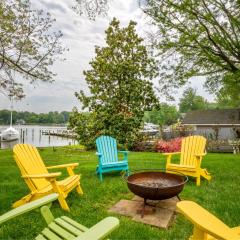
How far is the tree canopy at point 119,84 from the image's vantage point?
18203mm

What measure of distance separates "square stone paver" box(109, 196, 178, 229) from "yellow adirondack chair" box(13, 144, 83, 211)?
2.80 ft

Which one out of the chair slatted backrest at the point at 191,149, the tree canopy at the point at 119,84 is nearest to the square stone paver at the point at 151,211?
the chair slatted backrest at the point at 191,149

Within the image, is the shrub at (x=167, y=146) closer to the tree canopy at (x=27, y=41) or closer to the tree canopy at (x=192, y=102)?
the tree canopy at (x=27, y=41)

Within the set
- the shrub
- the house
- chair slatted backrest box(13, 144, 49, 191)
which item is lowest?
the shrub

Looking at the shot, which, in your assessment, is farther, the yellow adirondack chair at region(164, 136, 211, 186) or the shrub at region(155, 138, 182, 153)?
the shrub at region(155, 138, 182, 153)

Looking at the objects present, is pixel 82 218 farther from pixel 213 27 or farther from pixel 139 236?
pixel 213 27

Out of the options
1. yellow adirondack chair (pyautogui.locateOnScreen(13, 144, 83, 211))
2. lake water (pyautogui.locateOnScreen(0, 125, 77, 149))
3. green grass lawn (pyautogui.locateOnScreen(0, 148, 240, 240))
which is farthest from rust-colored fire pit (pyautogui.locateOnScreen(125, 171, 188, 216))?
lake water (pyautogui.locateOnScreen(0, 125, 77, 149))

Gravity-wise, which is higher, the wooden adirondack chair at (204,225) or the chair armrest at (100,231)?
the chair armrest at (100,231)

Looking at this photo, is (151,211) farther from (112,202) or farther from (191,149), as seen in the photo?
(191,149)

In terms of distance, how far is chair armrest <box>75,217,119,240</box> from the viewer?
1.59 m

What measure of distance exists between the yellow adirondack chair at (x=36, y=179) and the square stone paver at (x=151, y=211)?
0.85 meters

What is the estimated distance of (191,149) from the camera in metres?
7.23

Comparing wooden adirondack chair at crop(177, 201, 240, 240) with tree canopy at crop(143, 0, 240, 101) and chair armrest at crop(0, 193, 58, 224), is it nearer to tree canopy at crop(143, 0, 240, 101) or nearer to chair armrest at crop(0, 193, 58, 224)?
chair armrest at crop(0, 193, 58, 224)

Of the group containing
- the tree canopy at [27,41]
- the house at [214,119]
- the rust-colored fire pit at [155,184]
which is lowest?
the rust-colored fire pit at [155,184]
